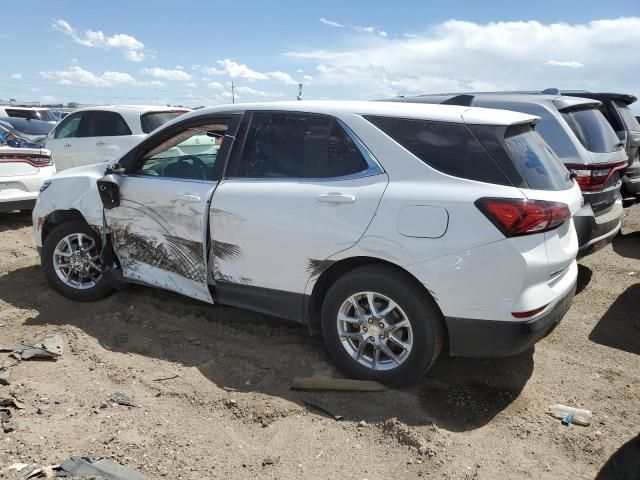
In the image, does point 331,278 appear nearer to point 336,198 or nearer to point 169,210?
point 336,198

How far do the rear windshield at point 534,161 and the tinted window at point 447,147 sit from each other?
16 centimetres

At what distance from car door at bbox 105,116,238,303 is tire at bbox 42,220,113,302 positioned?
0.28 meters

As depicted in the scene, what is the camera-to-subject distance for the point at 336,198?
130 inches

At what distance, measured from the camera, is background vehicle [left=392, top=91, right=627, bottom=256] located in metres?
4.77

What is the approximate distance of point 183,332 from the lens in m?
4.16

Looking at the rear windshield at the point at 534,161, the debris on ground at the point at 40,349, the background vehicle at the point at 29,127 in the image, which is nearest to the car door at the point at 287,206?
A: the rear windshield at the point at 534,161

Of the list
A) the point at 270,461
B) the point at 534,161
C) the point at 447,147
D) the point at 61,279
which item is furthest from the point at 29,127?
the point at 534,161

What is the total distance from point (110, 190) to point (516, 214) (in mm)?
3153

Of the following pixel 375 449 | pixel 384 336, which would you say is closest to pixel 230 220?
pixel 384 336

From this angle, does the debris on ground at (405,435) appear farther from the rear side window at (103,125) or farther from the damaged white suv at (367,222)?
the rear side window at (103,125)

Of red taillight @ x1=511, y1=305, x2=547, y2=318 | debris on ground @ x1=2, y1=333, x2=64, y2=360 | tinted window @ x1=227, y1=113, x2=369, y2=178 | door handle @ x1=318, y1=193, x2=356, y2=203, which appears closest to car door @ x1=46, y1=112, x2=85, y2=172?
debris on ground @ x1=2, y1=333, x2=64, y2=360

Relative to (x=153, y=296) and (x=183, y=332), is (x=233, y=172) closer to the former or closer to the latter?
(x=183, y=332)

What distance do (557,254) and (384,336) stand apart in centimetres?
114

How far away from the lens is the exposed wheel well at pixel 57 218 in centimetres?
466
